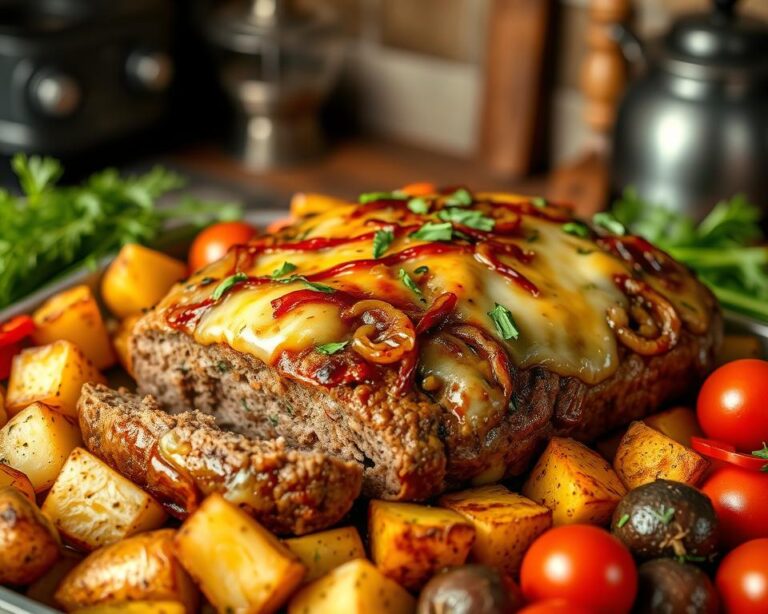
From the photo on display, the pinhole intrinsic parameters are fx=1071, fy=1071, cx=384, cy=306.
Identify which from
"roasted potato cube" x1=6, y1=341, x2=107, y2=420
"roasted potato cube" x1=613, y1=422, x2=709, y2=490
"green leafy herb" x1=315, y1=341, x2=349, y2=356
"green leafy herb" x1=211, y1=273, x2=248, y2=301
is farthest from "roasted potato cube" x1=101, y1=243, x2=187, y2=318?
"roasted potato cube" x1=613, y1=422, x2=709, y2=490

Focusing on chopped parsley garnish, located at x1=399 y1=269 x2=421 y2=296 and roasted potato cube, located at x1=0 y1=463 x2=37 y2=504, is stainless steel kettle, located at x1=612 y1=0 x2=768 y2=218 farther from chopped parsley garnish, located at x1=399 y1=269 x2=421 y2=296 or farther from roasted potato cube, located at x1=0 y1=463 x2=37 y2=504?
roasted potato cube, located at x1=0 y1=463 x2=37 y2=504

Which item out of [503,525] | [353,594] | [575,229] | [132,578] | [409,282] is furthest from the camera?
[575,229]

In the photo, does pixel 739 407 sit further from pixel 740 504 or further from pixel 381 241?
pixel 381 241

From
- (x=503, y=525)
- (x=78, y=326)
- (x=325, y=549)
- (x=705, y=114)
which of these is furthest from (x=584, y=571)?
(x=705, y=114)

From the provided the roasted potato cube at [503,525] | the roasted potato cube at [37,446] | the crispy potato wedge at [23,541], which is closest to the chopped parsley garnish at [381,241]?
the roasted potato cube at [503,525]

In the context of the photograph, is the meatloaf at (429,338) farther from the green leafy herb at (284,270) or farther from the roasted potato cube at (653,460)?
the roasted potato cube at (653,460)

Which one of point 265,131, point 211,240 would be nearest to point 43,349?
point 211,240
